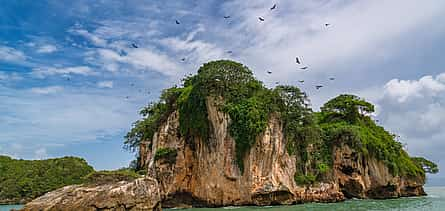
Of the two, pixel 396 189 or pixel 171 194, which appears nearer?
pixel 171 194

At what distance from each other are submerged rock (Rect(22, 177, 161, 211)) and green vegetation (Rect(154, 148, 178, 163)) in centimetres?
1221

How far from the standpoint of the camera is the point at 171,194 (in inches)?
1371

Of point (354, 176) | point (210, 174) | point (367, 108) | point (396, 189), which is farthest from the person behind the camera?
point (367, 108)

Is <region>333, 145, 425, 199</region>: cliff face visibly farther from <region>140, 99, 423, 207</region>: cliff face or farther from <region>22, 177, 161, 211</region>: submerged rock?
<region>22, 177, 161, 211</region>: submerged rock

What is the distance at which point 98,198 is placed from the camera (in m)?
21.7

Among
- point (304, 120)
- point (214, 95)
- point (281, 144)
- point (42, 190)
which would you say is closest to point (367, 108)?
point (304, 120)

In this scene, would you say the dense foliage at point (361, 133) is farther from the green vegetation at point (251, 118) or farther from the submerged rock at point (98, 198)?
the submerged rock at point (98, 198)

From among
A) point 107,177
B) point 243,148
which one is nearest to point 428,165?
point 243,148

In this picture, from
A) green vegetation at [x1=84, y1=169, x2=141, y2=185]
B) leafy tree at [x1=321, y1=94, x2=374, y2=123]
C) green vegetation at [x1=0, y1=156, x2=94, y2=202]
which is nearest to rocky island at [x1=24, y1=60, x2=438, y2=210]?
leafy tree at [x1=321, y1=94, x2=374, y2=123]

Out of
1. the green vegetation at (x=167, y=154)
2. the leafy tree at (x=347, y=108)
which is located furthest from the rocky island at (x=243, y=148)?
the leafy tree at (x=347, y=108)

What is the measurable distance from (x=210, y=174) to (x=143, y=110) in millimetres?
15041

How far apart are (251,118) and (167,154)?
8239mm

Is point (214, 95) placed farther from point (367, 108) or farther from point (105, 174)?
point (367, 108)

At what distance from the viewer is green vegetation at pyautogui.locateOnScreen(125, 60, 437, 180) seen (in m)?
33.1
